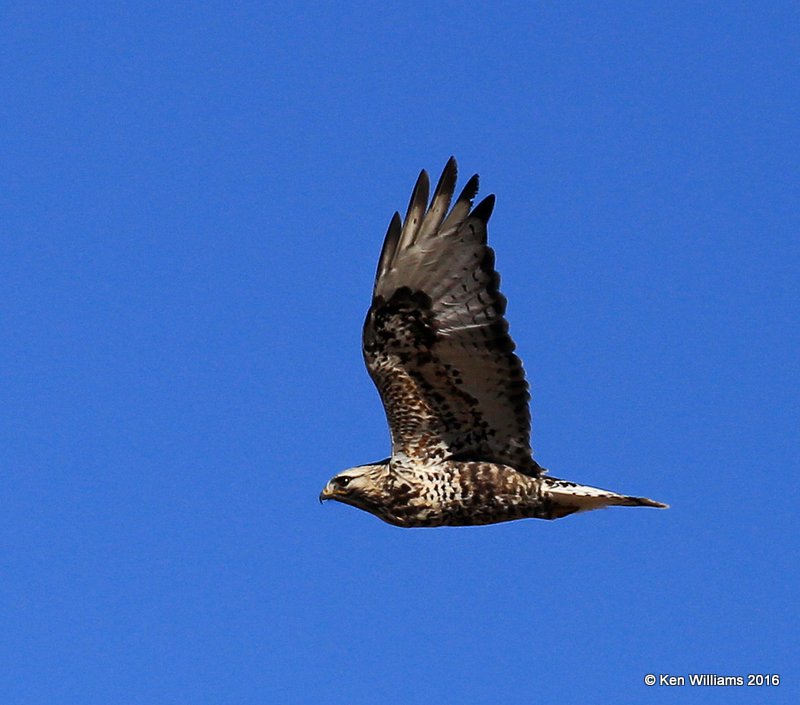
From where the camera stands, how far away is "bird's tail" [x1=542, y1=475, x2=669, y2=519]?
15.2 metres

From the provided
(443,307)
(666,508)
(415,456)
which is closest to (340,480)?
(415,456)

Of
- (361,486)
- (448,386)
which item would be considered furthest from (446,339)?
(361,486)

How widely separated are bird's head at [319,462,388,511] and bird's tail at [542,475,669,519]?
1336 millimetres


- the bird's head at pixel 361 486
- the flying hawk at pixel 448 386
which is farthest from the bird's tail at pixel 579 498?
the bird's head at pixel 361 486

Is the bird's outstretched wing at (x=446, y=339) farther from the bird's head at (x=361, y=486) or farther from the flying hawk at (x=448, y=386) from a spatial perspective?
the bird's head at (x=361, y=486)

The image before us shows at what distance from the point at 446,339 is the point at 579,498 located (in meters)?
1.67

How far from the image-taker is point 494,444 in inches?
609

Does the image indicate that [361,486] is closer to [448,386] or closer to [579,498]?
[448,386]

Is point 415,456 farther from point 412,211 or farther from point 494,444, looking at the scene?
point 412,211

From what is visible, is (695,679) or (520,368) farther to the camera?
(695,679)

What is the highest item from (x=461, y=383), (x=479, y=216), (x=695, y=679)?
(x=479, y=216)

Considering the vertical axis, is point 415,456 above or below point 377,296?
below

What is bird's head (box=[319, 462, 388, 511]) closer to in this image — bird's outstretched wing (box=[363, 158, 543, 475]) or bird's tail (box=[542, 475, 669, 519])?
bird's outstretched wing (box=[363, 158, 543, 475])

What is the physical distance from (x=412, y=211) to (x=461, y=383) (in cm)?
144
